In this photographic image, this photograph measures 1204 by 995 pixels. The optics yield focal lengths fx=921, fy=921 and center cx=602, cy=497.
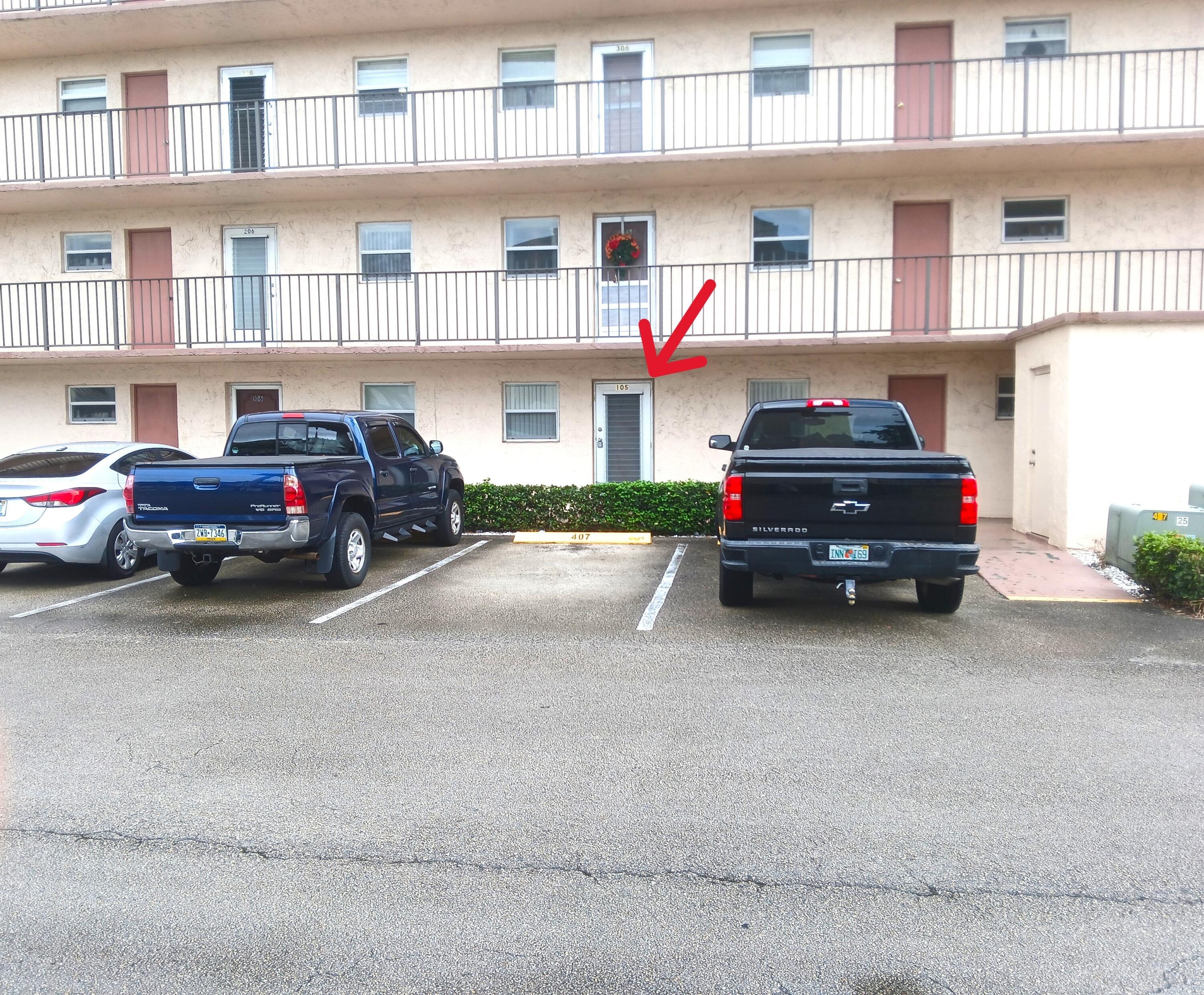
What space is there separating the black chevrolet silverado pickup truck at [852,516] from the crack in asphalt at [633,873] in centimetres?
405

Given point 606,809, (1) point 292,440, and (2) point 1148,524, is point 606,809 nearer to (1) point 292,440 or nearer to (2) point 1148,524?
(1) point 292,440

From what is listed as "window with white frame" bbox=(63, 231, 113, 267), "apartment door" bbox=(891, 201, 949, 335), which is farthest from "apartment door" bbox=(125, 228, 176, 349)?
"apartment door" bbox=(891, 201, 949, 335)

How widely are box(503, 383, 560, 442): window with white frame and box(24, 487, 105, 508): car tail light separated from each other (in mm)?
7741

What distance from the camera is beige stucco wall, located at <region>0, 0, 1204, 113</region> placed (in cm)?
1478

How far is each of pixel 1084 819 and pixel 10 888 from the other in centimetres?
433

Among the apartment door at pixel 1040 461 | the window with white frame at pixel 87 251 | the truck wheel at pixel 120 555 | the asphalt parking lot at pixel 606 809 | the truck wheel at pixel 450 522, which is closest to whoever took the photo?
the asphalt parking lot at pixel 606 809

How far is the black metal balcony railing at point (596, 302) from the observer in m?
14.6

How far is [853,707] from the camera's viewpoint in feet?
18.3

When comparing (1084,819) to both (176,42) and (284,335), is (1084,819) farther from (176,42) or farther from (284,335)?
(176,42)

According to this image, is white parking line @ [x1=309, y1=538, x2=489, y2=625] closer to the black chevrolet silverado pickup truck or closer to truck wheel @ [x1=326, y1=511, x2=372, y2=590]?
truck wheel @ [x1=326, y1=511, x2=372, y2=590]

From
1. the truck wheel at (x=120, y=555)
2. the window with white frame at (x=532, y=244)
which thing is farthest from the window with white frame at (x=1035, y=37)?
the truck wheel at (x=120, y=555)

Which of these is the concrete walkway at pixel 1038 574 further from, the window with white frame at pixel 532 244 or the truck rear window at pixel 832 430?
the window with white frame at pixel 532 244

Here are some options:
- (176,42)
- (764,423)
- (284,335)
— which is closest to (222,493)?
(764,423)

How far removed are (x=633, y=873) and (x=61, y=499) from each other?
8.44 meters
